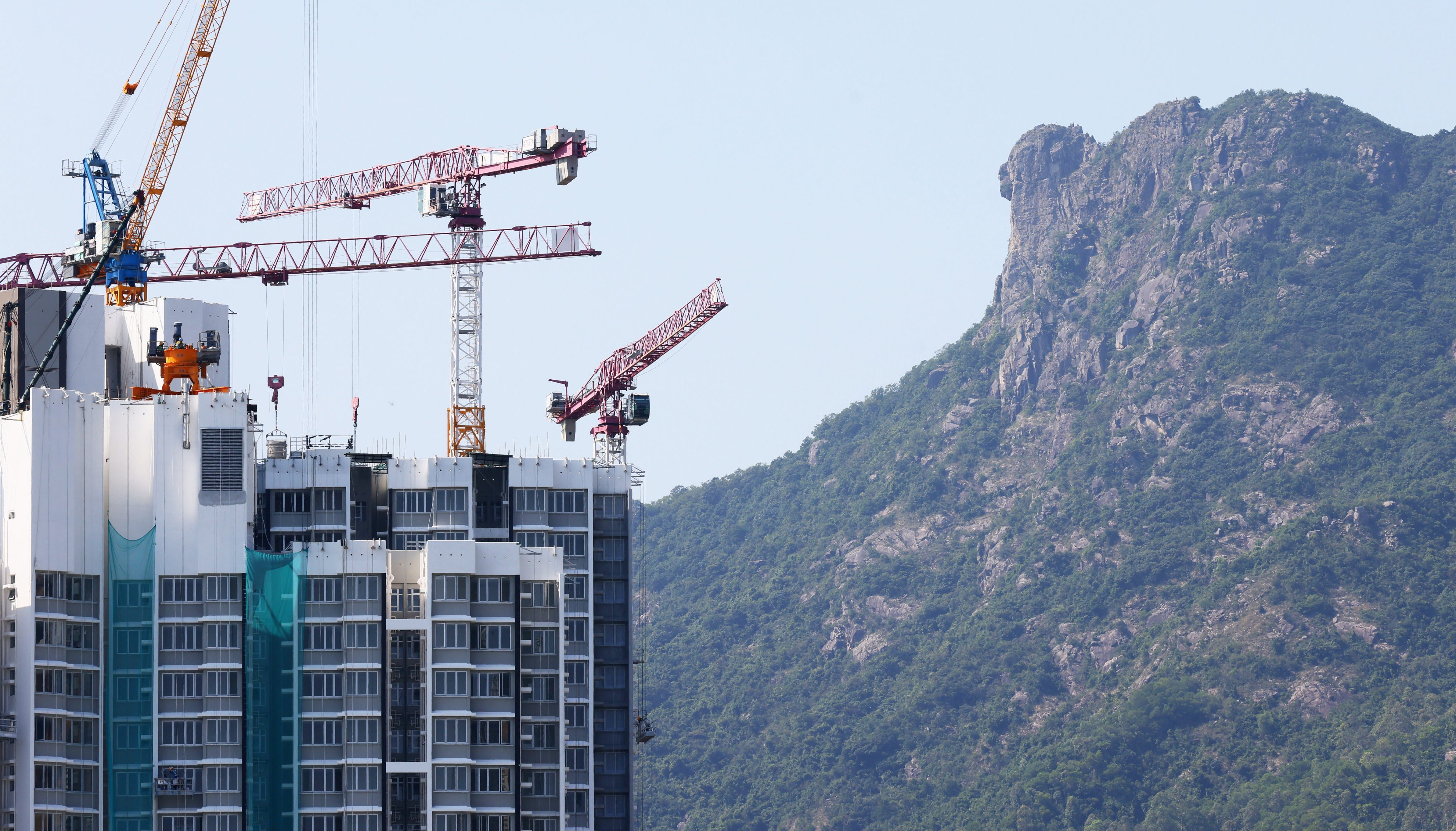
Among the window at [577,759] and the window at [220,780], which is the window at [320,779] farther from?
the window at [577,759]

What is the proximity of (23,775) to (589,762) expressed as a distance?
4920 centimetres

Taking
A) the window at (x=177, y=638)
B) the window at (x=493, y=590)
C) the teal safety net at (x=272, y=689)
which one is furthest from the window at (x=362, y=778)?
the window at (x=177, y=638)

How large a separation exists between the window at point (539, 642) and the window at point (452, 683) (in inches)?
279

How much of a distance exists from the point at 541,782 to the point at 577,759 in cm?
1796

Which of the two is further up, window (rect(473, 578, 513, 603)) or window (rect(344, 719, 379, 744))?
window (rect(473, 578, 513, 603))

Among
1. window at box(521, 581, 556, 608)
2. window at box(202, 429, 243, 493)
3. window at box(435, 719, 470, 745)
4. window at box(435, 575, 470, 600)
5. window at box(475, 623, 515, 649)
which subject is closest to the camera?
window at box(435, 719, 470, 745)

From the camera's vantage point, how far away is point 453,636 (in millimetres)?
173250

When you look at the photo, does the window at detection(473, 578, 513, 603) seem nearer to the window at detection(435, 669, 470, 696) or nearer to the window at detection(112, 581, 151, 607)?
the window at detection(435, 669, 470, 696)

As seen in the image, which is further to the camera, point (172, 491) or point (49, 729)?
point (172, 491)

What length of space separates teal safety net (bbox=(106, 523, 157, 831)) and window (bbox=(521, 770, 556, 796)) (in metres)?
27.6

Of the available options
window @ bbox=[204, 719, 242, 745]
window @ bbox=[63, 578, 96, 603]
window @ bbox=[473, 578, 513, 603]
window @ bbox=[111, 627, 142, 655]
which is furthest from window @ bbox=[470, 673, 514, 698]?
window @ bbox=[63, 578, 96, 603]

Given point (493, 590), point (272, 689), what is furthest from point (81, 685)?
point (493, 590)

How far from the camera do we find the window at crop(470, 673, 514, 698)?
17400 cm

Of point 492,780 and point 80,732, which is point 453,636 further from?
point 80,732
